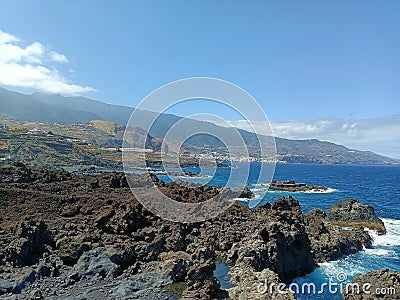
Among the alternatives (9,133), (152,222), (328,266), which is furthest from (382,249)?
(9,133)

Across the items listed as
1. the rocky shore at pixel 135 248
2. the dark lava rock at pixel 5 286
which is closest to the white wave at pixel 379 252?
the rocky shore at pixel 135 248

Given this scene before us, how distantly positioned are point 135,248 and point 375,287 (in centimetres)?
1458

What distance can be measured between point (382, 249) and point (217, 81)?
99.6 feet

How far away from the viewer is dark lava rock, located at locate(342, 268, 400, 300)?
17150 mm

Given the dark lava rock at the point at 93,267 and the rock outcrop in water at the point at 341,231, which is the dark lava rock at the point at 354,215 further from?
the dark lava rock at the point at 93,267

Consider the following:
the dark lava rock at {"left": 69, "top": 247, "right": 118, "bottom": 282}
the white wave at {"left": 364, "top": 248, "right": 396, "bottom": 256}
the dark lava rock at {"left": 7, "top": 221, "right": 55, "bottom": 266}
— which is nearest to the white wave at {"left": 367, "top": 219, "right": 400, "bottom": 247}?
the white wave at {"left": 364, "top": 248, "right": 396, "bottom": 256}

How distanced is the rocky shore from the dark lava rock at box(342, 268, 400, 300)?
13.1 feet

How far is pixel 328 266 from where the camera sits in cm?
2886

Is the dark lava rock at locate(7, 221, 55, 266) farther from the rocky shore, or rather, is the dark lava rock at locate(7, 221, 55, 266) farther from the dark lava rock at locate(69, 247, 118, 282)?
the dark lava rock at locate(69, 247, 118, 282)

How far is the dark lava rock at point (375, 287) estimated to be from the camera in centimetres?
1715

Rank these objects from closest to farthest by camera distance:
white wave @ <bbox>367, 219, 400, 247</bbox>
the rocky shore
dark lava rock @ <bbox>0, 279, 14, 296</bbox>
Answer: dark lava rock @ <bbox>0, 279, 14, 296</bbox> → the rocky shore → white wave @ <bbox>367, 219, 400, 247</bbox>

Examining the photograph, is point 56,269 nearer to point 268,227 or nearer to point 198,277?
point 198,277

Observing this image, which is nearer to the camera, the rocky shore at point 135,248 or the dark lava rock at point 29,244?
the rocky shore at point 135,248

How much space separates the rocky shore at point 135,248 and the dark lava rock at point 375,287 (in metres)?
4.00
